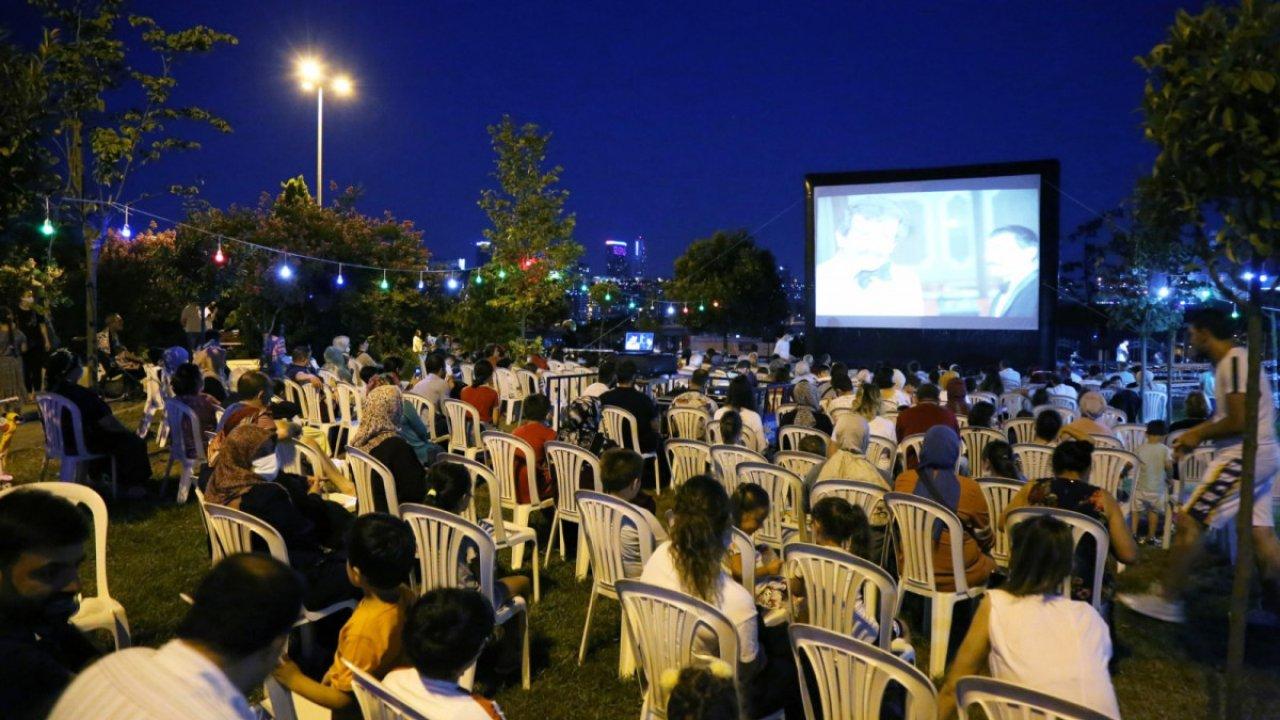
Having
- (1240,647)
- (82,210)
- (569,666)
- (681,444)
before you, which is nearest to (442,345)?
(82,210)

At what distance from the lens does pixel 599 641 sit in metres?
4.08

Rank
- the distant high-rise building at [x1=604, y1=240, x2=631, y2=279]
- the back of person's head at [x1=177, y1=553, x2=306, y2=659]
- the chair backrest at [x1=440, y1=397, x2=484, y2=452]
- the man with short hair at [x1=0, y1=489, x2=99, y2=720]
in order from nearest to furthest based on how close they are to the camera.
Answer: the back of person's head at [x1=177, y1=553, x2=306, y2=659] < the man with short hair at [x1=0, y1=489, x2=99, y2=720] < the chair backrest at [x1=440, y1=397, x2=484, y2=452] < the distant high-rise building at [x1=604, y1=240, x2=631, y2=279]

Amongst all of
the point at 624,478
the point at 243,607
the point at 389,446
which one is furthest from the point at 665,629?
the point at 389,446

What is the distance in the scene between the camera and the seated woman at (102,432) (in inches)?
248

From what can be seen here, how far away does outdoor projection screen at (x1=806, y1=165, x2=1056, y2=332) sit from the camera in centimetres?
1675

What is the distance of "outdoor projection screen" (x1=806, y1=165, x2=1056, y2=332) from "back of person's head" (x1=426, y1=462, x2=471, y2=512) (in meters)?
15.3

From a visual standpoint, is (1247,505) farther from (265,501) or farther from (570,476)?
(265,501)

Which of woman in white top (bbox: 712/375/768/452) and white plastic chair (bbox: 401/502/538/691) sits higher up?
woman in white top (bbox: 712/375/768/452)

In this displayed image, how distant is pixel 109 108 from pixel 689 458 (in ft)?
27.3

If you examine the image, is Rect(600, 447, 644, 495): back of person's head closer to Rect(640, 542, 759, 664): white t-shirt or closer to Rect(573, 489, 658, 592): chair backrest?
Rect(573, 489, 658, 592): chair backrest

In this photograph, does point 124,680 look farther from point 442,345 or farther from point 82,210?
point 442,345

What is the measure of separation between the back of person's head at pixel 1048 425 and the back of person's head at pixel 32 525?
17.7 feet

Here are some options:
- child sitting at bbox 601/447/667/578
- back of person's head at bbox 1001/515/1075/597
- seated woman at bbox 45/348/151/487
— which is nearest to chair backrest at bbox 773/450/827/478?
child sitting at bbox 601/447/667/578

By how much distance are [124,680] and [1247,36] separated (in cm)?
329
